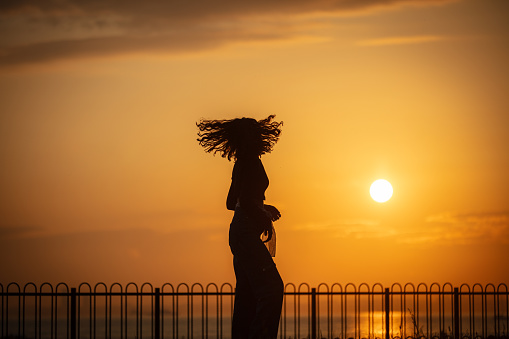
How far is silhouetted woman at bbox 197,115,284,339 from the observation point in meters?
8.98

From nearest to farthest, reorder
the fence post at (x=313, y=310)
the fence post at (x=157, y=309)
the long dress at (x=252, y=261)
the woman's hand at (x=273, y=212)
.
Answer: the long dress at (x=252, y=261) → the woman's hand at (x=273, y=212) → the fence post at (x=157, y=309) → the fence post at (x=313, y=310)

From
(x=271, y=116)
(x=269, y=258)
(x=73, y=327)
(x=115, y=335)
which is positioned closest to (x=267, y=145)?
(x=271, y=116)

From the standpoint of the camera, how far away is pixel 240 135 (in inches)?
380

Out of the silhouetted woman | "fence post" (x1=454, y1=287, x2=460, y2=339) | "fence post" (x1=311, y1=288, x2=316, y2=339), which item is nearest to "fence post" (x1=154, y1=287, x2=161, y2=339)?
"fence post" (x1=311, y1=288, x2=316, y2=339)

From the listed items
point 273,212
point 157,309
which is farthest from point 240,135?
point 157,309

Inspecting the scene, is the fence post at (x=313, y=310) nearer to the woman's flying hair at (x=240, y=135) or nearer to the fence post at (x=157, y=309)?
the fence post at (x=157, y=309)

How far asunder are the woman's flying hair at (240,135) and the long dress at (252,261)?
0.69 feet

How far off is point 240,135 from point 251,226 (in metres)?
1.09

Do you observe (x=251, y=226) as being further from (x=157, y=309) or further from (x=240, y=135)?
(x=157, y=309)

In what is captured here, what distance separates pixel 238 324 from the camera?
943cm

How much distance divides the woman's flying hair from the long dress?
0.69 feet

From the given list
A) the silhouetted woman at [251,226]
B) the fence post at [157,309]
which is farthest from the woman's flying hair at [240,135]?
the fence post at [157,309]

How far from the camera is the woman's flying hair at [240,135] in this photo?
31.4 feet

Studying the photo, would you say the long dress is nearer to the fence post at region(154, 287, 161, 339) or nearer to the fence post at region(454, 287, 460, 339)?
the fence post at region(154, 287, 161, 339)
